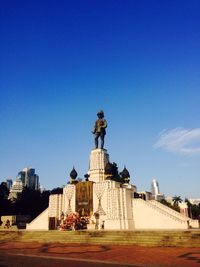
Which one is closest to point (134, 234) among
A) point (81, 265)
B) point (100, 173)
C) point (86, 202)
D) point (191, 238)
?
point (191, 238)

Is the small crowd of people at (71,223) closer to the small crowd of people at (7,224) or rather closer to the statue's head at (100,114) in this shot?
the small crowd of people at (7,224)

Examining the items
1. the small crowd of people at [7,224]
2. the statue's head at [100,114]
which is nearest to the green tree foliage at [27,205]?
the small crowd of people at [7,224]

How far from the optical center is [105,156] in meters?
34.8

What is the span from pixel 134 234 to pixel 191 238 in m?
4.08

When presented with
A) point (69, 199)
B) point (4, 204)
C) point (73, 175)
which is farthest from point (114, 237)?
point (4, 204)

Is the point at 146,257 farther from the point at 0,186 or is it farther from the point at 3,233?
the point at 0,186

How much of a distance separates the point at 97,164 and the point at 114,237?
15.0 metres

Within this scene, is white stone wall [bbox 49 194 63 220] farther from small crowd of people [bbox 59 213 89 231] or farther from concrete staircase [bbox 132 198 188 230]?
concrete staircase [bbox 132 198 188 230]

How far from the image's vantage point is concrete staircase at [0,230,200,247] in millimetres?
16750

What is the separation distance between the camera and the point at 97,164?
111 ft

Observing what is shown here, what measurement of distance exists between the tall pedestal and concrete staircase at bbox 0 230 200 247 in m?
11.6

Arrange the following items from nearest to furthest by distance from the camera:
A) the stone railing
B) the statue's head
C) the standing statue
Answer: the stone railing < the standing statue < the statue's head

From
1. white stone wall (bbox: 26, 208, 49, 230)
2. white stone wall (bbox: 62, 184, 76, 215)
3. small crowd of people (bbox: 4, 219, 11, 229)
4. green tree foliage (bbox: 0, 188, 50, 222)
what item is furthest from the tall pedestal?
green tree foliage (bbox: 0, 188, 50, 222)

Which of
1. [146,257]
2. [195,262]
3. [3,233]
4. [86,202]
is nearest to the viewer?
[195,262]
